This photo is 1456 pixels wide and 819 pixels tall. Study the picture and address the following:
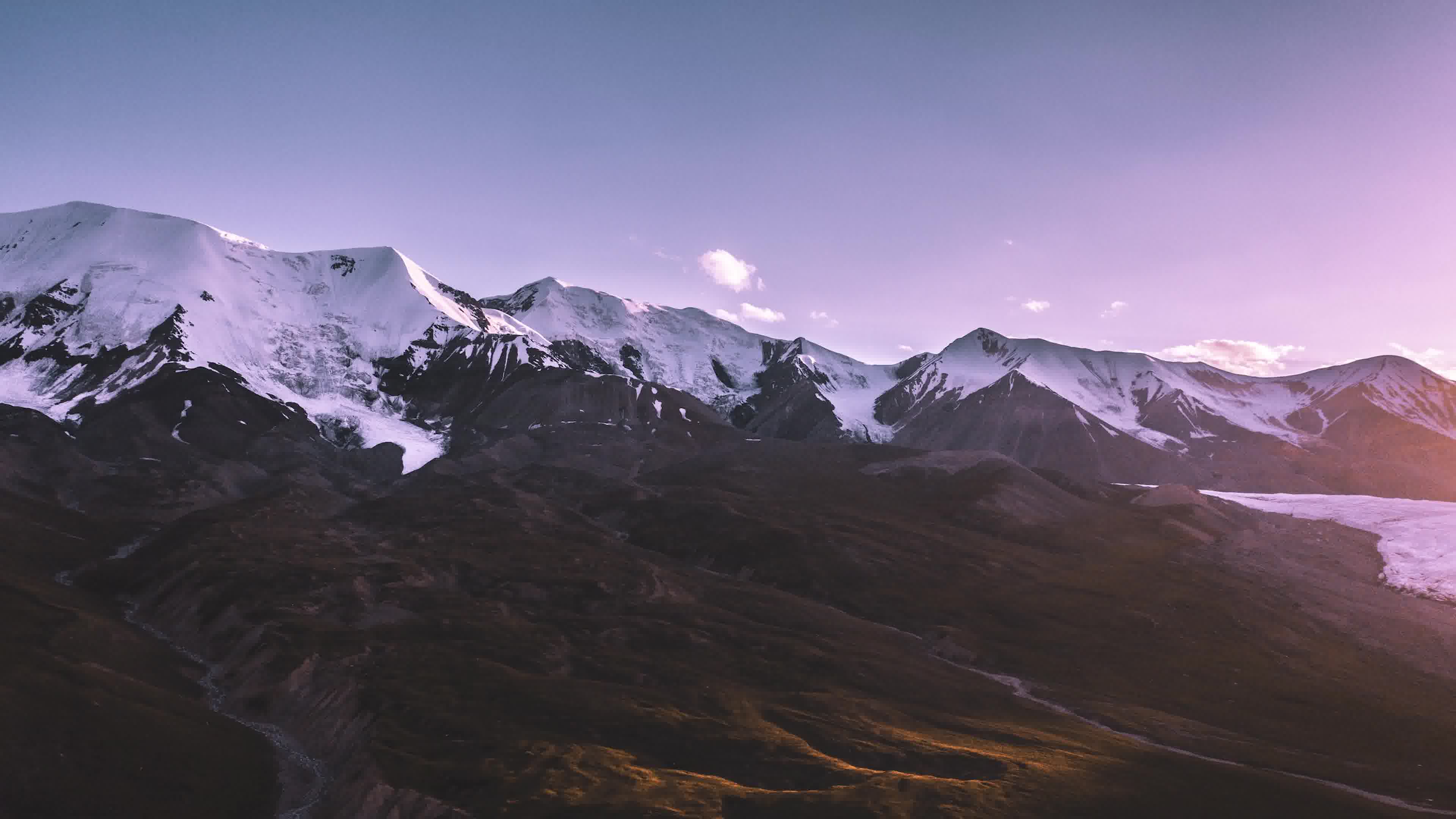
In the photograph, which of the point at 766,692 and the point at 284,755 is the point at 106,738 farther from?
the point at 766,692

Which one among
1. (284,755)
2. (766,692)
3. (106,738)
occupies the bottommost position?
(284,755)

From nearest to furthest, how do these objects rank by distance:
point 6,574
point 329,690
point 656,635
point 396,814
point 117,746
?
1. point 396,814
2. point 117,746
3. point 329,690
4. point 6,574
5. point 656,635

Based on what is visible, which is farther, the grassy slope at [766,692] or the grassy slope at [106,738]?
the grassy slope at [766,692]

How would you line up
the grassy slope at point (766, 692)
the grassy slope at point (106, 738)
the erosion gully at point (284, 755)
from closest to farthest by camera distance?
the grassy slope at point (106, 738) → the erosion gully at point (284, 755) → the grassy slope at point (766, 692)

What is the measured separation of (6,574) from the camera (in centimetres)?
14362

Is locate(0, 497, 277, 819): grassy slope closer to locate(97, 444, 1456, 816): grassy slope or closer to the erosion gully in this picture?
the erosion gully

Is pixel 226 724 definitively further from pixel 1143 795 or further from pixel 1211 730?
pixel 1211 730

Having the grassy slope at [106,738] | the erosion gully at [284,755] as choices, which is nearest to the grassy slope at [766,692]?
the erosion gully at [284,755]

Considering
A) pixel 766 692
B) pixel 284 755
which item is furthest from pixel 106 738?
pixel 766 692

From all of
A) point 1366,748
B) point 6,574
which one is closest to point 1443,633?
point 1366,748

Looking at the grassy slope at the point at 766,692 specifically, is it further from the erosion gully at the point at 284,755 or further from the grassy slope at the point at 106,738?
the grassy slope at the point at 106,738

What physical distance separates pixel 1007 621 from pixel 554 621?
96612 millimetres

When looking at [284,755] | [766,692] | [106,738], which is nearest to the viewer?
[106,738]

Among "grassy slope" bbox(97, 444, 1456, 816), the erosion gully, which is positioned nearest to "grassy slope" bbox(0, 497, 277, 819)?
the erosion gully
